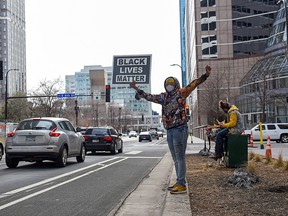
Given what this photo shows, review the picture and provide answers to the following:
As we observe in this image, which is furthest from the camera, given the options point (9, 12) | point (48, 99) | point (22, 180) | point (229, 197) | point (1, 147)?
point (9, 12)

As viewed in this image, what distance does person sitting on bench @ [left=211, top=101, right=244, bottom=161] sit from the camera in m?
10.5

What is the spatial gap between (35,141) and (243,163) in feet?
21.7

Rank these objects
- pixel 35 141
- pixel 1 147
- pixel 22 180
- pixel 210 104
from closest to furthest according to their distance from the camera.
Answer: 1. pixel 22 180
2. pixel 35 141
3. pixel 1 147
4. pixel 210 104

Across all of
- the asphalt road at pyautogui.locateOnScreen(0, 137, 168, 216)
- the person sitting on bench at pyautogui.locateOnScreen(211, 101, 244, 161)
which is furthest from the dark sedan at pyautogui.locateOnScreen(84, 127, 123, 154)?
the person sitting on bench at pyautogui.locateOnScreen(211, 101, 244, 161)

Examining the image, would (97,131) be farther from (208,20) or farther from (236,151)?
(208,20)

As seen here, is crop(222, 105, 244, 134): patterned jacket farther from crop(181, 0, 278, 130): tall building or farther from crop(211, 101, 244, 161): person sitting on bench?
crop(181, 0, 278, 130): tall building

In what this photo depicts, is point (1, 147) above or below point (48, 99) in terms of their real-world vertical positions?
below

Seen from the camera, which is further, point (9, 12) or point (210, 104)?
point (9, 12)

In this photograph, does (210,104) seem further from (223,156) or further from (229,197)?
(229,197)

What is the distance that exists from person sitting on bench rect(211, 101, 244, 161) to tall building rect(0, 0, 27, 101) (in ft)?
479

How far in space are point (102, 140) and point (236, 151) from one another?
39.9 feet

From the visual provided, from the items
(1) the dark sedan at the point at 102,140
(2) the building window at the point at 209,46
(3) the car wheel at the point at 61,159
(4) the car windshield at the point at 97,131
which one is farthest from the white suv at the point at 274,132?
(2) the building window at the point at 209,46

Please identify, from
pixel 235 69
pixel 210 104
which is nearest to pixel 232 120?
pixel 210 104

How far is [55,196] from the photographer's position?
25.5ft
